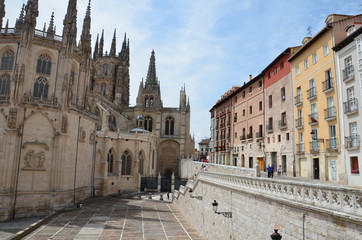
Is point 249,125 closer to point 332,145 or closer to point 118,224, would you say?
point 332,145

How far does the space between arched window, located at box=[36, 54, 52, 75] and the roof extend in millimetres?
24913

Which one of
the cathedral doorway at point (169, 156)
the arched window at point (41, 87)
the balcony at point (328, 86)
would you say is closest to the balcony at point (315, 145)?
the balcony at point (328, 86)

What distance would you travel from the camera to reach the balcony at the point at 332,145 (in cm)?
1827

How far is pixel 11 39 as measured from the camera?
25.3 meters

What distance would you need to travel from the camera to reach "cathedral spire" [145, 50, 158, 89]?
6575cm

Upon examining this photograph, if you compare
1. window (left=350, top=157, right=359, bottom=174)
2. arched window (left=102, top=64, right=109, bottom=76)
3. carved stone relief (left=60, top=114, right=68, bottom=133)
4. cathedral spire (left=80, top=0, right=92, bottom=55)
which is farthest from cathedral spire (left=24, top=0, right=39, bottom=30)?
arched window (left=102, top=64, right=109, bottom=76)

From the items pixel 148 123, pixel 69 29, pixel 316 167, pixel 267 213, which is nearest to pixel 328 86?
pixel 316 167

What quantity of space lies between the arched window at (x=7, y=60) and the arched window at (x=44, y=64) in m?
2.30

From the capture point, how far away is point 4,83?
25.2 m

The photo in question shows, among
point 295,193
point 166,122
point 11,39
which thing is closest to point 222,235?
point 295,193

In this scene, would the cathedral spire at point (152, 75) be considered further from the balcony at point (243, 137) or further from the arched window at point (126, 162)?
the balcony at point (243, 137)

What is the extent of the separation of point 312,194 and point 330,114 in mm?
13357

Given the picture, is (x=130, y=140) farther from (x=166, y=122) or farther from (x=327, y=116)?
(x=327, y=116)

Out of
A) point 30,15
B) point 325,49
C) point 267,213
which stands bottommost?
point 267,213
